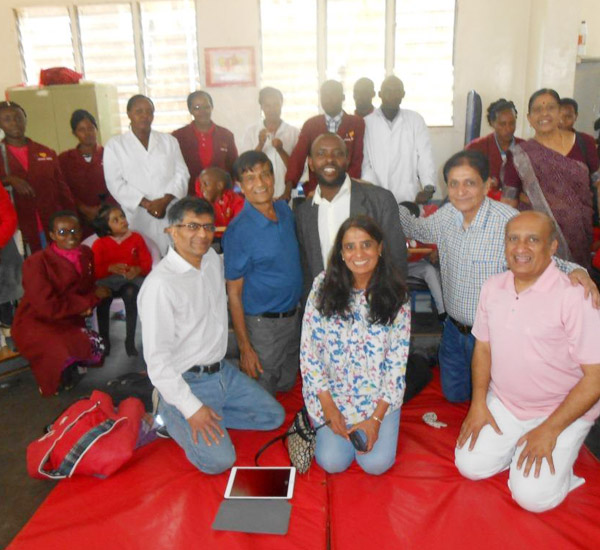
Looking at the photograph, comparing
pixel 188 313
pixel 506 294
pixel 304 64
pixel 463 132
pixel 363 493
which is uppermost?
pixel 304 64

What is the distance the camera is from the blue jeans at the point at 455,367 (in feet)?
9.29

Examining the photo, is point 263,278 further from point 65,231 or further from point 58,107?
point 58,107

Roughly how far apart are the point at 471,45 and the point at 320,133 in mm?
3610

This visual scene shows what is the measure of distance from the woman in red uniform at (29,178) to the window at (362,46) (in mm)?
3489

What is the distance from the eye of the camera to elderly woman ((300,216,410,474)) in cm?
223

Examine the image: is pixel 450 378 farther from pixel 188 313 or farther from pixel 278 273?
pixel 188 313

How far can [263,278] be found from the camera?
2.83 meters

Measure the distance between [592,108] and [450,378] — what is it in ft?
16.8

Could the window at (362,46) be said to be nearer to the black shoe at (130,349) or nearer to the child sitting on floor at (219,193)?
the child sitting on floor at (219,193)

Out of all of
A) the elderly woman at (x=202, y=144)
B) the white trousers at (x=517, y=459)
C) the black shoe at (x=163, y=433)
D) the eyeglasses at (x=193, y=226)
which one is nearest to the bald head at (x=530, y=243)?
the white trousers at (x=517, y=459)

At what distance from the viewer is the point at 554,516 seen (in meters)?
1.96

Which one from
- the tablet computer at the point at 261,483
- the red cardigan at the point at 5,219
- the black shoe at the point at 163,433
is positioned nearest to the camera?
the tablet computer at the point at 261,483

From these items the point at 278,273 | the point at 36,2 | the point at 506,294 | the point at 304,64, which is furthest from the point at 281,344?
the point at 36,2

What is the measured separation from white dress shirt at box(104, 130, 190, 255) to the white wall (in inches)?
114
